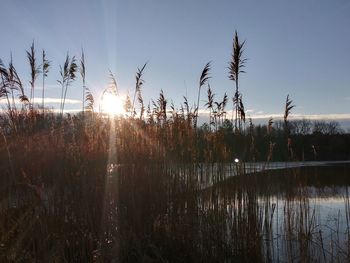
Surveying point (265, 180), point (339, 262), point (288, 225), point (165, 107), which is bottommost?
point (339, 262)

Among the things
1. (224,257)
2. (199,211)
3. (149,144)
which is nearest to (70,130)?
(149,144)

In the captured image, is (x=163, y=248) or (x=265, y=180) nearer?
(x=163, y=248)

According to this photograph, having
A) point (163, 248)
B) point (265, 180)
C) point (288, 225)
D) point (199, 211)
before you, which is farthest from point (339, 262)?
point (163, 248)

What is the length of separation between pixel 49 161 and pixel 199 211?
208 cm

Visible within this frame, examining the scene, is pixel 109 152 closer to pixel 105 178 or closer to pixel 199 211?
pixel 105 178

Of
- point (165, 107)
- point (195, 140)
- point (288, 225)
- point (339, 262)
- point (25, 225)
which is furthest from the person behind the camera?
point (165, 107)

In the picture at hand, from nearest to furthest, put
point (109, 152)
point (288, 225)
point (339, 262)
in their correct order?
point (339, 262) → point (288, 225) → point (109, 152)

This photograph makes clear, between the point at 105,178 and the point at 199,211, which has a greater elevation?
the point at 105,178

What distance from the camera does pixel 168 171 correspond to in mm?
5625

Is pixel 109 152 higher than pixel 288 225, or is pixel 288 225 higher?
pixel 109 152

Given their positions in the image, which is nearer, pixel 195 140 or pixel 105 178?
pixel 105 178

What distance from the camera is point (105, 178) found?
530 centimetres

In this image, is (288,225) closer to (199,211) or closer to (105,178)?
(199,211)

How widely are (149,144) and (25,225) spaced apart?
204cm
